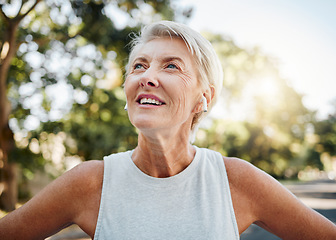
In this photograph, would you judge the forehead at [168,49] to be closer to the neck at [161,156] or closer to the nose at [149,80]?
the nose at [149,80]

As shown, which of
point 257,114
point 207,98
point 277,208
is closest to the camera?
point 277,208

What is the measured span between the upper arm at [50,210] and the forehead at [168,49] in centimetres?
68

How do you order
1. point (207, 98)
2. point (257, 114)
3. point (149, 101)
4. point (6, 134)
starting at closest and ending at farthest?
point (149, 101) → point (207, 98) → point (6, 134) → point (257, 114)

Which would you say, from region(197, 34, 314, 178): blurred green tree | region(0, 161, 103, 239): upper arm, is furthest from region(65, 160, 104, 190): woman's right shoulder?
region(197, 34, 314, 178): blurred green tree

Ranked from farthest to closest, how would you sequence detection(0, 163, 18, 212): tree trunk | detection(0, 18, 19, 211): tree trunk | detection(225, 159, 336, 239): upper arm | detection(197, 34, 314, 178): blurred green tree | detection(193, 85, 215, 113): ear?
detection(197, 34, 314, 178): blurred green tree < detection(0, 163, 18, 212): tree trunk < detection(0, 18, 19, 211): tree trunk < detection(193, 85, 215, 113): ear < detection(225, 159, 336, 239): upper arm

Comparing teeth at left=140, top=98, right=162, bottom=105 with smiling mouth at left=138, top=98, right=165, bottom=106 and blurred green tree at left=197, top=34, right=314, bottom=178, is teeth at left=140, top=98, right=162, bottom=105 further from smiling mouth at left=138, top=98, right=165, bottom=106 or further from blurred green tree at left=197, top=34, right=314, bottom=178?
blurred green tree at left=197, top=34, right=314, bottom=178

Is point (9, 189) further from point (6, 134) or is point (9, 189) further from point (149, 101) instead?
point (149, 101)

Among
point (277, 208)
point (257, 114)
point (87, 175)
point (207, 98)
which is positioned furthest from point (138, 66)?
point (257, 114)

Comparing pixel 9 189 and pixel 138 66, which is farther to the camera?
pixel 9 189

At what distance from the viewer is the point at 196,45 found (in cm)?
153

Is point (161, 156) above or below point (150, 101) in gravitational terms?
below

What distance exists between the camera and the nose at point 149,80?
1.40m

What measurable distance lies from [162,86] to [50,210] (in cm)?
79

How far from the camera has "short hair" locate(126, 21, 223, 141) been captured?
153cm
